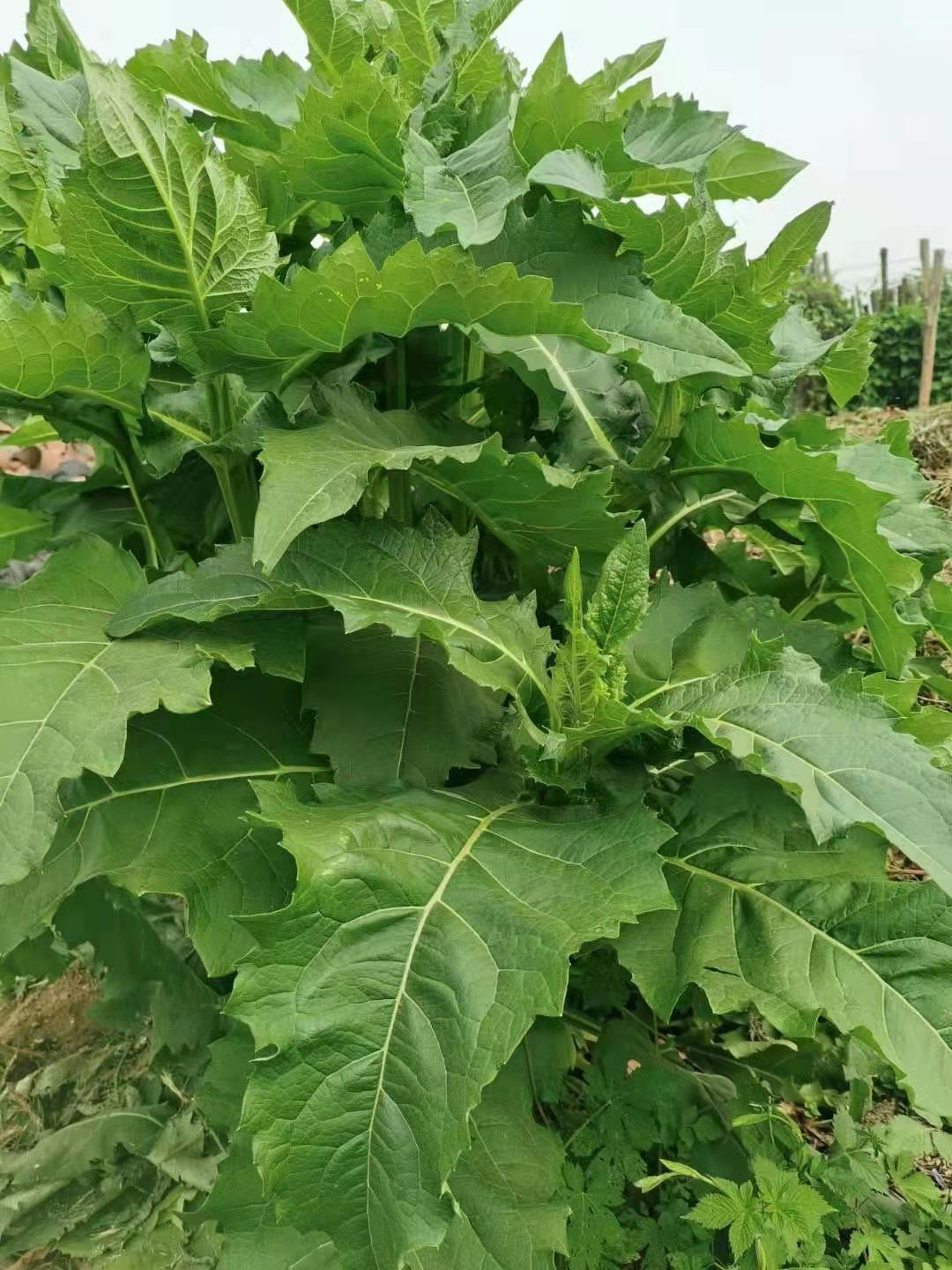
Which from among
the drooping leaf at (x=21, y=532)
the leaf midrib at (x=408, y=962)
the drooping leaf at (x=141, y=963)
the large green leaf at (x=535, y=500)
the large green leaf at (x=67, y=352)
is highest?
the large green leaf at (x=67, y=352)

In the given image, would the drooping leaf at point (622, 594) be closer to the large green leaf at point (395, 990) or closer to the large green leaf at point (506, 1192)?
the large green leaf at point (395, 990)

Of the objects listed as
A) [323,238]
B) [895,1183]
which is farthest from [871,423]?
[895,1183]

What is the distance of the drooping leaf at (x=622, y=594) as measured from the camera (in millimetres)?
885

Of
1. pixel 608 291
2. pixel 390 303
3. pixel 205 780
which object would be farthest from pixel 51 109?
pixel 205 780

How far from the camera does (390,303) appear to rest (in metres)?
0.82

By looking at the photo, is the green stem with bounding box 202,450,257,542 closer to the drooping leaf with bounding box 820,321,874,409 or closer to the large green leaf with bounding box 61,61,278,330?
the large green leaf with bounding box 61,61,278,330

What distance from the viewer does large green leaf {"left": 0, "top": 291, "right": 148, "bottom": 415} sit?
2.80ft

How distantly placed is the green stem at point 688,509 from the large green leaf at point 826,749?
0.99 ft

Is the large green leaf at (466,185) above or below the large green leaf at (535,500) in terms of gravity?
above

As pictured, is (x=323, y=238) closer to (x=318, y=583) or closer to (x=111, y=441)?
(x=111, y=441)

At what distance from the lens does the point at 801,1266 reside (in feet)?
3.07

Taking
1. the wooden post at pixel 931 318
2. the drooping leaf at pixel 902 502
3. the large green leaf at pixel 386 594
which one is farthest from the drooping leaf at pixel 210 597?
the wooden post at pixel 931 318

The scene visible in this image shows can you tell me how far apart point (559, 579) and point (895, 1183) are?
765mm

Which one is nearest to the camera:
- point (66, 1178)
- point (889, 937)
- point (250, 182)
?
point (889, 937)
